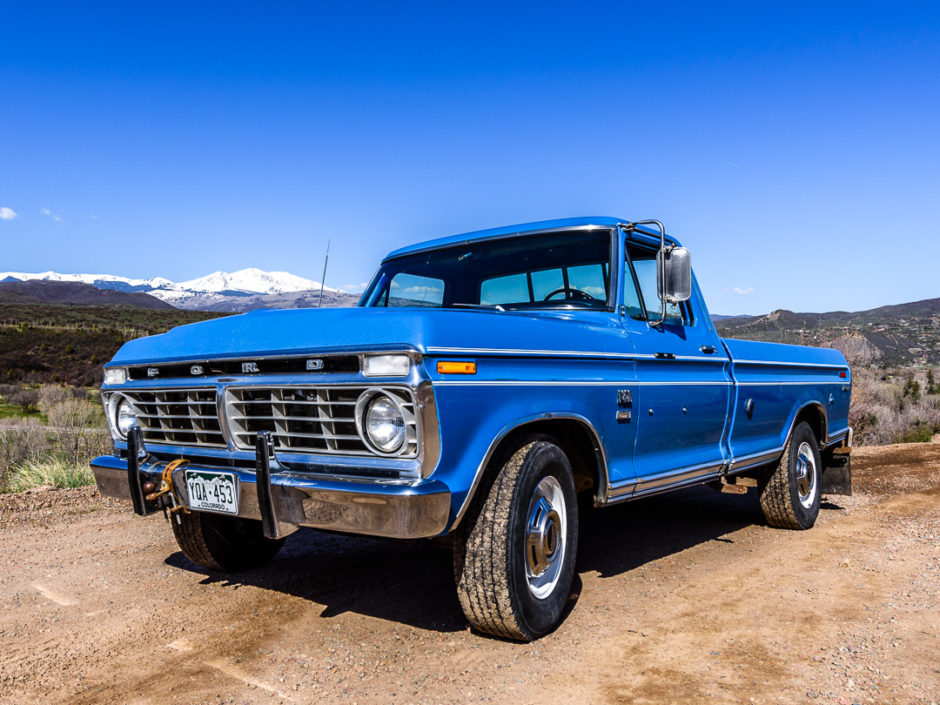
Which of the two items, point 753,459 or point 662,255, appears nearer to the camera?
point 662,255

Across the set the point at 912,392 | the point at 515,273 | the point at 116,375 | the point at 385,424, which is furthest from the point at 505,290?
the point at 912,392

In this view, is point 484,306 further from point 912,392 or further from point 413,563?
point 912,392

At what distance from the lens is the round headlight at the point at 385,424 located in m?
2.82

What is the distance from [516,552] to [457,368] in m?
0.88

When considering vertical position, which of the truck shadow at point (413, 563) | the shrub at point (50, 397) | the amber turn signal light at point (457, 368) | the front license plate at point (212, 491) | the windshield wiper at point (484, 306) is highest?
the windshield wiper at point (484, 306)

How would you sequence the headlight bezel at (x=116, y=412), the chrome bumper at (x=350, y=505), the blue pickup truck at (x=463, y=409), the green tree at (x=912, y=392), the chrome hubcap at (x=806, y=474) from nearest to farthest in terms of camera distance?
1. the chrome bumper at (x=350, y=505)
2. the blue pickup truck at (x=463, y=409)
3. the headlight bezel at (x=116, y=412)
4. the chrome hubcap at (x=806, y=474)
5. the green tree at (x=912, y=392)

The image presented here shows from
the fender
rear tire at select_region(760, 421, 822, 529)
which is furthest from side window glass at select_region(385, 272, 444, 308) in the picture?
rear tire at select_region(760, 421, 822, 529)

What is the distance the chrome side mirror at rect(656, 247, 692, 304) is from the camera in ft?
13.6

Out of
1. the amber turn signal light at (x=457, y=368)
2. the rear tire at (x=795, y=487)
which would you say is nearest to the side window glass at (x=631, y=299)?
the amber turn signal light at (x=457, y=368)

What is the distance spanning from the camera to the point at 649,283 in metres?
4.62

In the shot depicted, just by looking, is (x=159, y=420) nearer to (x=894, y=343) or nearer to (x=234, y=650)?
(x=234, y=650)

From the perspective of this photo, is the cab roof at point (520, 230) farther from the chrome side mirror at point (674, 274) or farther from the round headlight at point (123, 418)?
the round headlight at point (123, 418)

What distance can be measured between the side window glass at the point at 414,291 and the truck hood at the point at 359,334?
1195mm

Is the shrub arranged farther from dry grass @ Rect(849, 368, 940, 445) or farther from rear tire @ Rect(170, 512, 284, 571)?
dry grass @ Rect(849, 368, 940, 445)
